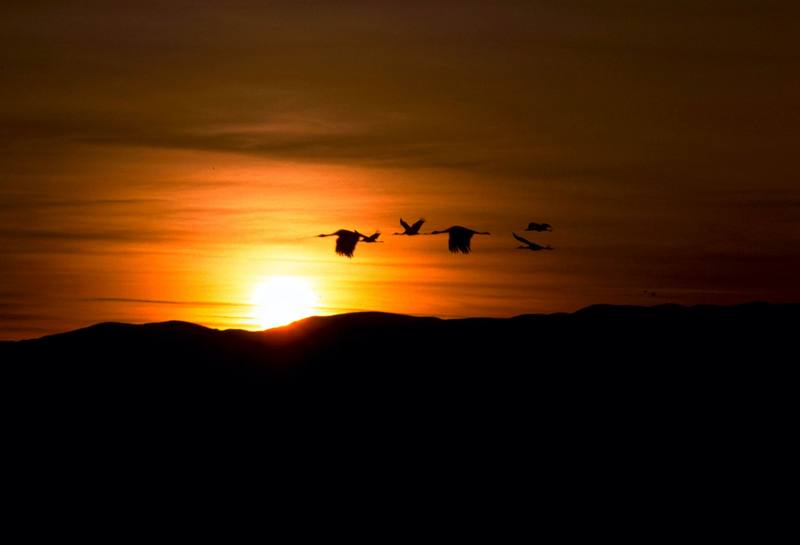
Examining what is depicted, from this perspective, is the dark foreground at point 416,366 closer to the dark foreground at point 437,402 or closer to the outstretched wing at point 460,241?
the dark foreground at point 437,402

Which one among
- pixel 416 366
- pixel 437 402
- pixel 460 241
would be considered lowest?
pixel 437 402

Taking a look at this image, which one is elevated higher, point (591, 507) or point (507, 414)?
point (507, 414)

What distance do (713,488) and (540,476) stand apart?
419 cm

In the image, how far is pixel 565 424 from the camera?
34.9 metres

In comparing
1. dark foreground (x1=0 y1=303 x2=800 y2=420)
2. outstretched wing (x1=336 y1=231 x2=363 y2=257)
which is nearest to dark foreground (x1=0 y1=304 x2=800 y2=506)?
dark foreground (x1=0 y1=303 x2=800 y2=420)

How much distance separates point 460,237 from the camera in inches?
1362

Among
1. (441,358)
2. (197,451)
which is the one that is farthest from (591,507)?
(197,451)

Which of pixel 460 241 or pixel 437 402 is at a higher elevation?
pixel 460 241

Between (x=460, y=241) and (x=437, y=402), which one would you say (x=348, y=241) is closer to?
(x=460, y=241)

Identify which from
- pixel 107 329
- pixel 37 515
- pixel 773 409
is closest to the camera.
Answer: pixel 37 515

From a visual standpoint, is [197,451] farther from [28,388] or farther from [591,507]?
[591,507]

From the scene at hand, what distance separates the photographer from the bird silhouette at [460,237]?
33781 millimetres

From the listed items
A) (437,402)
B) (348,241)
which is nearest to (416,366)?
(437,402)

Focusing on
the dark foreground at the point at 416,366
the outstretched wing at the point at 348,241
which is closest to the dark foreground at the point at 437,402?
the dark foreground at the point at 416,366
